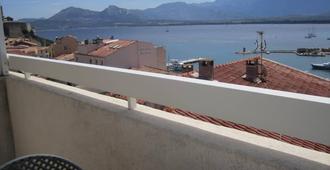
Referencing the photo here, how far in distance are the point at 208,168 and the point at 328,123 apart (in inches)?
22.5

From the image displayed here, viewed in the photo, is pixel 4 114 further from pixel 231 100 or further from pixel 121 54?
pixel 121 54

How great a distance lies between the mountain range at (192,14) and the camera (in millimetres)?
20180

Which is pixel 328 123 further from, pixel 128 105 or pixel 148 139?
pixel 128 105

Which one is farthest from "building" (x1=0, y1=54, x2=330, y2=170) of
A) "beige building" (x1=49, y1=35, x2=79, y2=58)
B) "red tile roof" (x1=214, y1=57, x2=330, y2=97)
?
"beige building" (x1=49, y1=35, x2=79, y2=58)

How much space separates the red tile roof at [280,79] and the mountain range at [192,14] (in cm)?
204

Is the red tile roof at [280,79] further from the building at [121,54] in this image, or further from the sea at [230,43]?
the building at [121,54]

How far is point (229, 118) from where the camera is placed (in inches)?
58.7

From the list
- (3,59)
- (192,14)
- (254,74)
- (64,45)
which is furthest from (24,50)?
(192,14)

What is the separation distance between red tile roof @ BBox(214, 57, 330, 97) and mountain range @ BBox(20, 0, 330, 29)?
6.68 ft

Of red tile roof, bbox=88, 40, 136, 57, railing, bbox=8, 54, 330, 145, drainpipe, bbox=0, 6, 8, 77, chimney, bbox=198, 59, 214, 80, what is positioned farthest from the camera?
red tile roof, bbox=88, 40, 136, 57

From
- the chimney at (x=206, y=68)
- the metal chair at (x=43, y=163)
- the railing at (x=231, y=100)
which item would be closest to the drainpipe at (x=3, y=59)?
the railing at (x=231, y=100)

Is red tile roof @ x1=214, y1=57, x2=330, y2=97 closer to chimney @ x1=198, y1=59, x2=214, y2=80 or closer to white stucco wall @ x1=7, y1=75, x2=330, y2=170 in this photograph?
chimney @ x1=198, y1=59, x2=214, y2=80

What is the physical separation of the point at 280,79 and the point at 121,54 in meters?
14.0

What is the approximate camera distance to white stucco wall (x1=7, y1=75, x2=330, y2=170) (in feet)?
4.81
